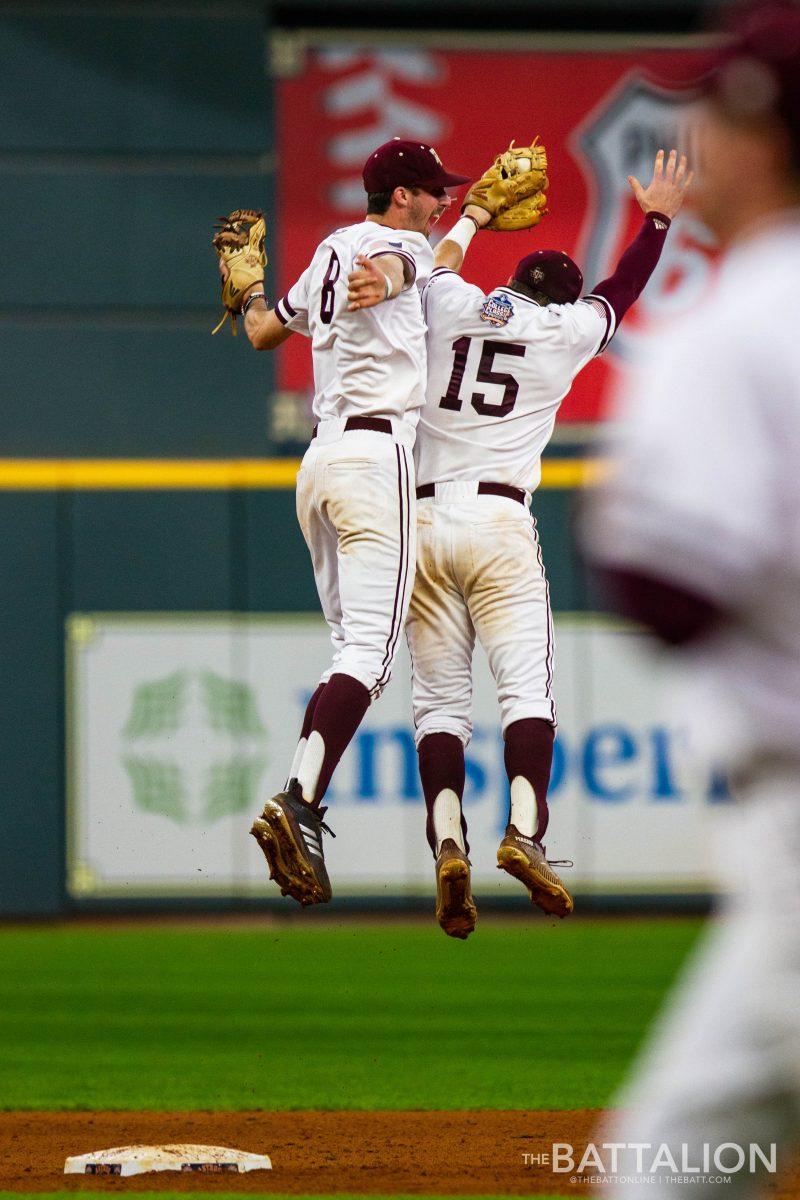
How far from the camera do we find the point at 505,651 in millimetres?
4574

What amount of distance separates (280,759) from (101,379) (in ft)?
9.04

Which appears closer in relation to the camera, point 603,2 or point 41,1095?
point 41,1095

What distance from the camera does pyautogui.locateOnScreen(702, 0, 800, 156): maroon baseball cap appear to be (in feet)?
6.10

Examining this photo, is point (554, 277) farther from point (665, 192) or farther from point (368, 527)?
point (368, 527)

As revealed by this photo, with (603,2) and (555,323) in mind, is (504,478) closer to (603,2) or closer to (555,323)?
(555,323)

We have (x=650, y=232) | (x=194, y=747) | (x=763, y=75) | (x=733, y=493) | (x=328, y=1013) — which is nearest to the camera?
(x=733, y=493)

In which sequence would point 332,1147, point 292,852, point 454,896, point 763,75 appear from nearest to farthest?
point 763,75, point 292,852, point 454,896, point 332,1147

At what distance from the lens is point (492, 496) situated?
4559 mm

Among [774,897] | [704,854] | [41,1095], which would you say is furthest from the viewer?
[704,854]

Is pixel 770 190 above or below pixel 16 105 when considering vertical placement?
below

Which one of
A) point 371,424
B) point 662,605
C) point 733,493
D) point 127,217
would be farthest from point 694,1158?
point 127,217

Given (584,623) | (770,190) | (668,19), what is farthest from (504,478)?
(668,19)

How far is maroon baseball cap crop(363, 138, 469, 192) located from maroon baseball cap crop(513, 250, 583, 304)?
41cm

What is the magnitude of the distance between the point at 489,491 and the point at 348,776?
6.45 m
